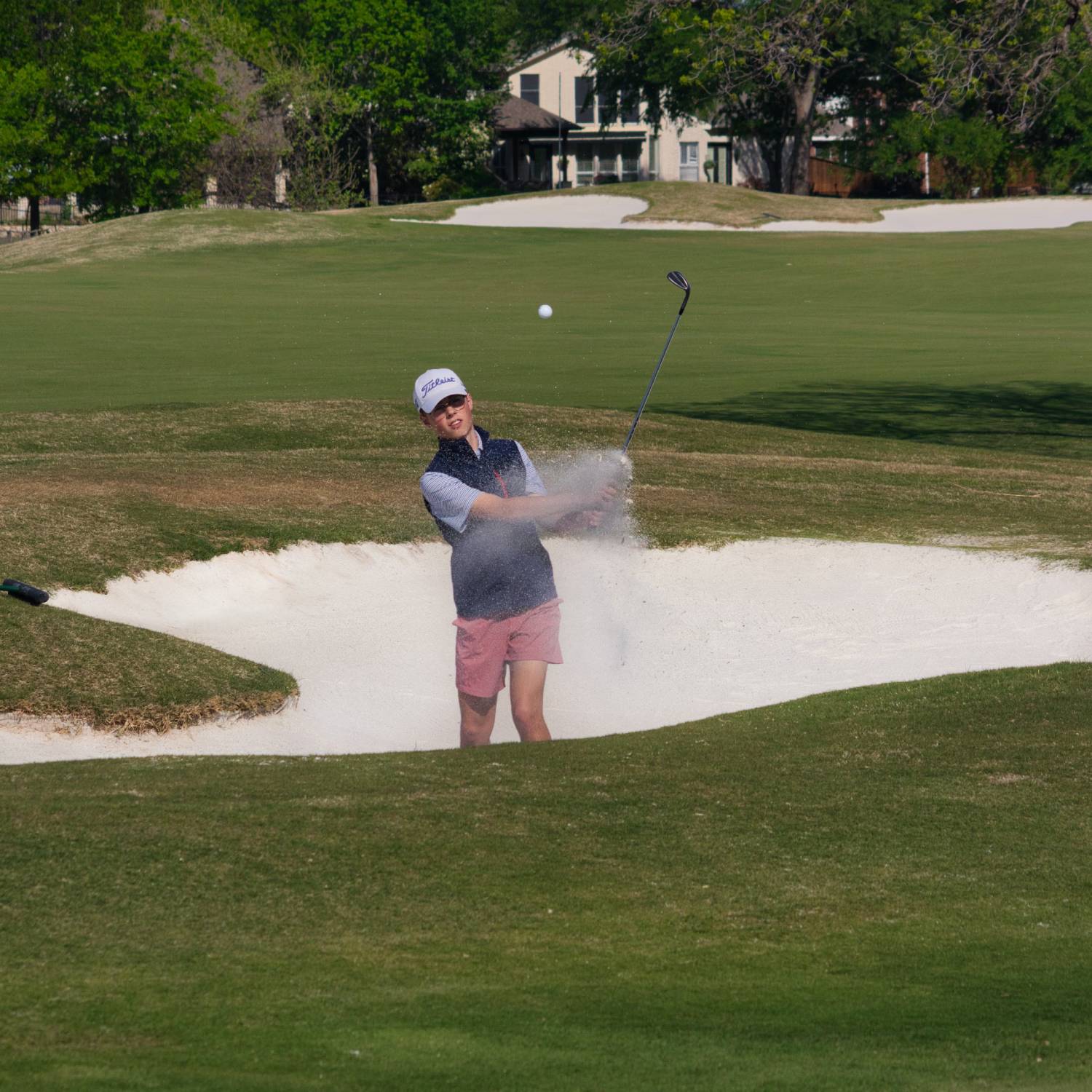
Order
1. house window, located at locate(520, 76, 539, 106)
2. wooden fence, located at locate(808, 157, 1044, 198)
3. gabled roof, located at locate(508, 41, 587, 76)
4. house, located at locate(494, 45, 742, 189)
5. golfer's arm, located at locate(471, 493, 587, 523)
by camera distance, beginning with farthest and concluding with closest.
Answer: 1. house window, located at locate(520, 76, 539, 106)
2. gabled roof, located at locate(508, 41, 587, 76)
3. house, located at locate(494, 45, 742, 189)
4. wooden fence, located at locate(808, 157, 1044, 198)
5. golfer's arm, located at locate(471, 493, 587, 523)

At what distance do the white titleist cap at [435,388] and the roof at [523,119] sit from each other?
89.4m

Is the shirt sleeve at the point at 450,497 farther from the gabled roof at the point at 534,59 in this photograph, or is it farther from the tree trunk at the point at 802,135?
the gabled roof at the point at 534,59

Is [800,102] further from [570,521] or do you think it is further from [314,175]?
[570,521]

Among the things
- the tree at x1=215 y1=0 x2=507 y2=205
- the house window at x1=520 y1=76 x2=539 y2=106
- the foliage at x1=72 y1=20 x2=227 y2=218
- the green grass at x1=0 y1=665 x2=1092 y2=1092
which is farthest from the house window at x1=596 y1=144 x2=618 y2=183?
the green grass at x1=0 y1=665 x2=1092 y2=1092

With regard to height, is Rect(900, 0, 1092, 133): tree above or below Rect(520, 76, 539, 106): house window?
below

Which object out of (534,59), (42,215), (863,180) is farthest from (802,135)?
(42,215)

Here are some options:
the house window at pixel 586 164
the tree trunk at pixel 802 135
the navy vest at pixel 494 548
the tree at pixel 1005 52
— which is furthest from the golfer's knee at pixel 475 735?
the house window at pixel 586 164

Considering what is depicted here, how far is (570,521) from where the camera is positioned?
868cm

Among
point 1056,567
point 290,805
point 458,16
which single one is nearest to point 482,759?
point 290,805

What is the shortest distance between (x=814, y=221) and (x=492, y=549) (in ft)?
162

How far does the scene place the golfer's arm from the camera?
325 inches

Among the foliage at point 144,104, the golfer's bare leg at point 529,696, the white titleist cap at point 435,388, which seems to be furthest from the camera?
the foliage at point 144,104

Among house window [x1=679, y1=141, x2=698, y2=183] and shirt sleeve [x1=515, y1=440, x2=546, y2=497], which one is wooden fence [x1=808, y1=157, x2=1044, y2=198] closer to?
house window [x1=679, y1=141, x2=698, y2=183]

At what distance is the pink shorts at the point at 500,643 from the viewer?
8.91 metres
